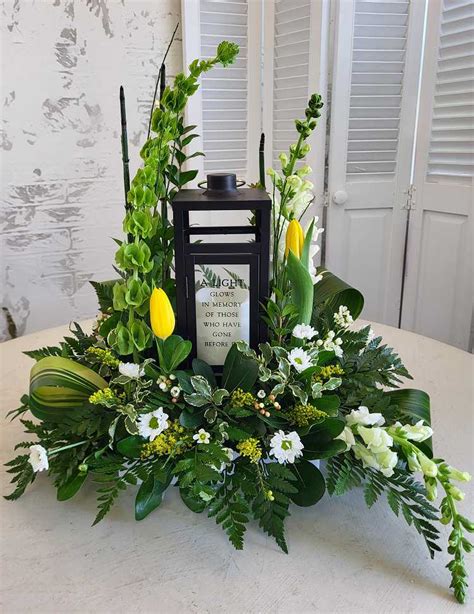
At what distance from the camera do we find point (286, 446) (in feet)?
2.14

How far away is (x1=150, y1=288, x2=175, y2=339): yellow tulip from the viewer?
0.65 meters

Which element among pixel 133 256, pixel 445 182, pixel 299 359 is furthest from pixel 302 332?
pixel 445 182

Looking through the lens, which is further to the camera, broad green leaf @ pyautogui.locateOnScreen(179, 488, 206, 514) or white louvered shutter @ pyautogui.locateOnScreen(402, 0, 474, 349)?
white louvered shutter @ pyautogui.locateOnScreen(402, 0, 474, 349)

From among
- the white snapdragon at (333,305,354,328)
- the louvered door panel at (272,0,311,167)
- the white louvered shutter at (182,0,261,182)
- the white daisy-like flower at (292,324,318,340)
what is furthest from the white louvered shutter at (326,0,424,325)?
the white daisy-like flower at (292,324,318,340)

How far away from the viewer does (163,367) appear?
2.32 ft

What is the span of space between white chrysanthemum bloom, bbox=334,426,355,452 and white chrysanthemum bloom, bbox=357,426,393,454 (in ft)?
0.06

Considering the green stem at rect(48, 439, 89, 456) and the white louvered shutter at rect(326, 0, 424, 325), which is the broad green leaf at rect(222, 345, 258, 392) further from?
the white louvered shutter at rect(326, 0, 424, 325)

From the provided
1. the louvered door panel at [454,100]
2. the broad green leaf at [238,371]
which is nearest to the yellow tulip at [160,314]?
the broad green leaf at [238,371]

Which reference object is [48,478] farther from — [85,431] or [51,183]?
[51,183]

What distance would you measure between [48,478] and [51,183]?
1653 mm

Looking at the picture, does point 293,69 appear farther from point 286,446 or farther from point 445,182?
point 286,446

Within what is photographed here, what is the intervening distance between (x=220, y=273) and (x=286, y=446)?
248 mm

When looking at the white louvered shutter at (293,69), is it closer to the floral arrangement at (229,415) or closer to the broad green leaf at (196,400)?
the floral arrangement at (229,415)

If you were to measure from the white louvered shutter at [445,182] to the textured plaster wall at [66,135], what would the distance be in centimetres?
106
